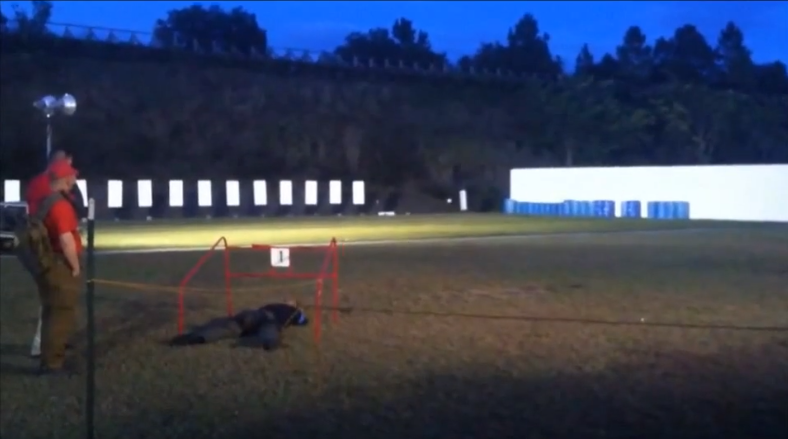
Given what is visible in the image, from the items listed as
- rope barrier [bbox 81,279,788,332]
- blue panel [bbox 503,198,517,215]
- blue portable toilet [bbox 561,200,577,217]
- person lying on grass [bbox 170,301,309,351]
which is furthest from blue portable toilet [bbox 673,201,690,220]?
person lying on grass [bbox 170,301,309,351]

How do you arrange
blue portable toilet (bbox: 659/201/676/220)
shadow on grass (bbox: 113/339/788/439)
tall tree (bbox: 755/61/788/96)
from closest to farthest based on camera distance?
1. shadow on grass (bbox: 113/339/788/439)
2. tall tree (bbox: 755/61/788/96)
3. blue portable toilet (bbox: 659/201/676/220)

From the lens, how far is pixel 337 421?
9.72 meters

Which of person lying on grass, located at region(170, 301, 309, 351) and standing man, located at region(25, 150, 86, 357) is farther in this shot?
person lying on grass, located at region(170, 301, 309, 351)

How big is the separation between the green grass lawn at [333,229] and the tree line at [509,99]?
6753 millimetres

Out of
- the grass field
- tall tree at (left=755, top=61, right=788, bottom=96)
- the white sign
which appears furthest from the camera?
tall tree at (left=755, top=61, right=788, bottom=96)

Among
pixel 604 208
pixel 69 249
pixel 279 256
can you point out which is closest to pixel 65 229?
pixel 69 249

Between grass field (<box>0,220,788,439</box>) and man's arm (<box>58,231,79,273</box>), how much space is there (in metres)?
1.17

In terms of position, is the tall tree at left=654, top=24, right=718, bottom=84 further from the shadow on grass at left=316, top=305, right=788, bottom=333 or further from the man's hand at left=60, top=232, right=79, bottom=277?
the man's hand at left=60, top=232, right=79, bottom=277

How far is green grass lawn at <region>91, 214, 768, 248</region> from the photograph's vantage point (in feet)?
128

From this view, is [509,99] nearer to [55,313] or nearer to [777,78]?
[777,78]

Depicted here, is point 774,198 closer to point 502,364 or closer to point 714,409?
point 502,364

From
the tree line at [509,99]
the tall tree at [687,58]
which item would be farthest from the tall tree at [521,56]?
the tall tree at [687,58]

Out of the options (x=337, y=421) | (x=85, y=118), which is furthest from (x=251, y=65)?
(x=337, y=421)

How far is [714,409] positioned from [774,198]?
24.7 m
